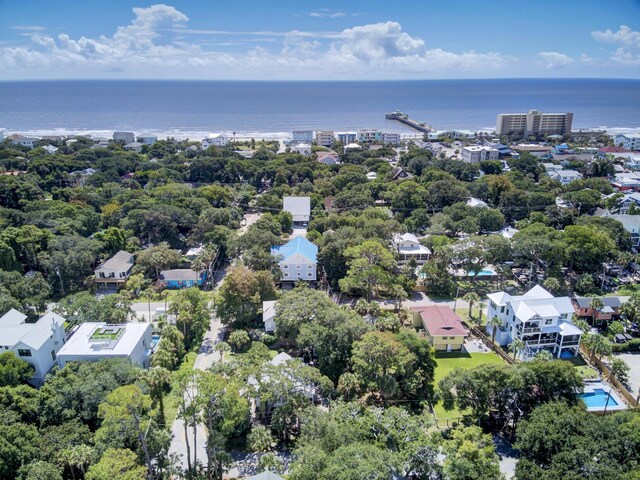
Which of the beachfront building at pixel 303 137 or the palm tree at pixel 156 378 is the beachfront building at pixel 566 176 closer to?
the beachfront building at pixel 303 137

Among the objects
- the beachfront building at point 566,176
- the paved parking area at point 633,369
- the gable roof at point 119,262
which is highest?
the beachfront building at point 566,176

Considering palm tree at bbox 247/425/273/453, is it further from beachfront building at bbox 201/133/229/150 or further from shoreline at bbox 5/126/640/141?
shoreline at bbox 5/126/640/141

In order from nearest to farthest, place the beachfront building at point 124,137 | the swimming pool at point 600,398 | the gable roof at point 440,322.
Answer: the swimming pool at point 600,398, the gable roof at point 440,322, the beachfront building at point 124,137

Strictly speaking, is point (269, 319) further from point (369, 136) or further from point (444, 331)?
point (369, 136)

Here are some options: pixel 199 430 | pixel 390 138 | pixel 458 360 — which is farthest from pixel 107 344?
pixel 390 138

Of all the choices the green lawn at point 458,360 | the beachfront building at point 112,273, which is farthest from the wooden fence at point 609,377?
the beachfront building at point 112,273

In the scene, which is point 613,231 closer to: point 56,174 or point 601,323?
point 601,323

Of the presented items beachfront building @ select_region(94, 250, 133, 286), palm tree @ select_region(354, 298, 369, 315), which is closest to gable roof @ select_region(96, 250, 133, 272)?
beachfront building @ select_region(94, 250, 133, 286)
